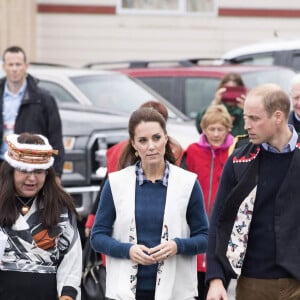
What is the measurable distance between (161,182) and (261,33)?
18279mm

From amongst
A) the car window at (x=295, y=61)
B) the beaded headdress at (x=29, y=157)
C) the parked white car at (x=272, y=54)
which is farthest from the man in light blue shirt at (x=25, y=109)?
the car window at (x=295, y=61)

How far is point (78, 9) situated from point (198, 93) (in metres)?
11.0

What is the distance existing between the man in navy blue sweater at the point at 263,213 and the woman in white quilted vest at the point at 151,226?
23 cm

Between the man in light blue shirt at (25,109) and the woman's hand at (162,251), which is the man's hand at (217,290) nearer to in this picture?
the woman's hand at (162,251)

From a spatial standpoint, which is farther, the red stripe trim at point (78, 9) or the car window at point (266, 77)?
the red stripe trim at point (78, 9)

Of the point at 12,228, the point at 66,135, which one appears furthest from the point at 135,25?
the point at 12,228

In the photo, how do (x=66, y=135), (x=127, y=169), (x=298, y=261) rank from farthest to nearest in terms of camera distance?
(x=66, y=135), (x=127, y=169), (x=298, y=261)

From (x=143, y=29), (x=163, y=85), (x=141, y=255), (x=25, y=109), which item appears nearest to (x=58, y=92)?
(x=163, y=85)

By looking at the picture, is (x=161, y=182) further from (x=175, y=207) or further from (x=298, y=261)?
(x=298, y=261)

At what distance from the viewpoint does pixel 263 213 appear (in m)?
5.93

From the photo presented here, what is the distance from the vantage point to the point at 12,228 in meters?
6.42

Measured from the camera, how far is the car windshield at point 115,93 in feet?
41.2

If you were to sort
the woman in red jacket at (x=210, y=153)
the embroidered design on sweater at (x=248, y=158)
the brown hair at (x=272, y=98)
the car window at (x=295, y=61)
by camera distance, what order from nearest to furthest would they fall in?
the brown hair at (x=272, y=98)
the embroidered design on sweater at (x=248, y=158)
the woman in red jacket at (x=210, y=153)
the car window at (x=295, y=61)

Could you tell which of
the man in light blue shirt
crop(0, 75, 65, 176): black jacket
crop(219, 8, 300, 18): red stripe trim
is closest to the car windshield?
the man in light blue shirt
